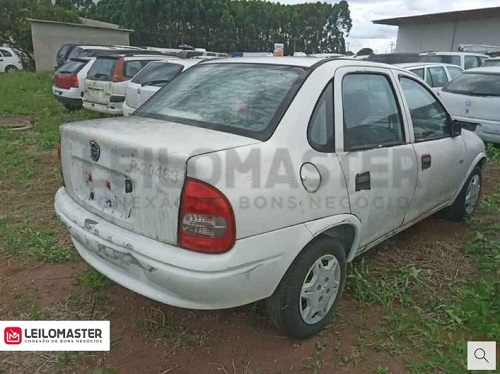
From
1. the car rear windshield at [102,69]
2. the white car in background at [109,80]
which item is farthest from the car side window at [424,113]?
the car rear windshield at [102,69]

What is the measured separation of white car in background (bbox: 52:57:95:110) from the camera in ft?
32.3

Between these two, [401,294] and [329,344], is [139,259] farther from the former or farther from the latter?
[401,294]

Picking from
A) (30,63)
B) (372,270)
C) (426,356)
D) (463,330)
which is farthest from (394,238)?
(30,63)

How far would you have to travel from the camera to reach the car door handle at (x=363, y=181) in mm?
2559

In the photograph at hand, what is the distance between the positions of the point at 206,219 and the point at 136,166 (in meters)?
0.46

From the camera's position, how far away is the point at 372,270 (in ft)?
10.9

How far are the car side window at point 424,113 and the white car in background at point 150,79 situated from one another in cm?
489

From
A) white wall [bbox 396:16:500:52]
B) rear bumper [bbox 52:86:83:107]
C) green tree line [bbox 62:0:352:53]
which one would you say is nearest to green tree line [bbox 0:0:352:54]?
green tree line [bbox 62:0:352:53]

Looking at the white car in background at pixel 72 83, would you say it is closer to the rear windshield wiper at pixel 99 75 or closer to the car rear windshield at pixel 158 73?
the rear windshield wiper at pixel 99 75

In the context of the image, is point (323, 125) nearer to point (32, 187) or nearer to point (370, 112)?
point (370, 112)

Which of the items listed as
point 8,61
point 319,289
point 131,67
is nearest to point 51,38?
point 8,61

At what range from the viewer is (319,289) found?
2512mm

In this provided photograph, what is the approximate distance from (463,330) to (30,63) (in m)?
29.3

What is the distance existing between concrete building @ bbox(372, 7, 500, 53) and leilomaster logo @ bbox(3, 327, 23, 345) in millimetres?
29394
